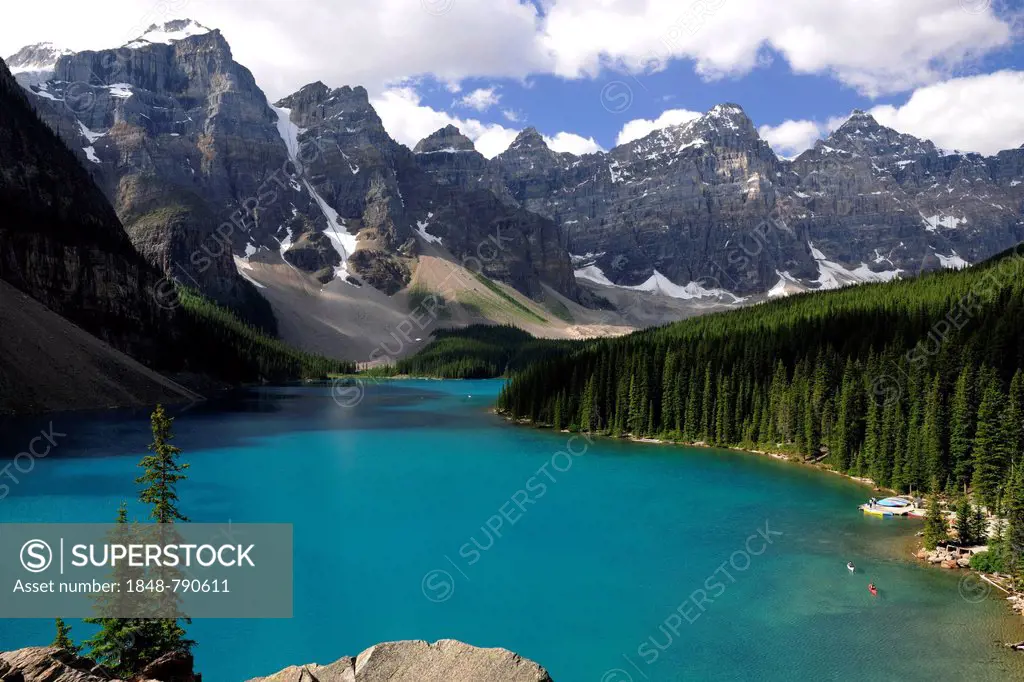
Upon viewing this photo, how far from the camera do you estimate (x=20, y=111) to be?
440 ft

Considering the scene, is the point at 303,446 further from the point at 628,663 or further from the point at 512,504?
the point at 628,663

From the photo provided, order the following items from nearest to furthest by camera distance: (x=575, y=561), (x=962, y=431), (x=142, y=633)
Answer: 1. (x=142, y=633)
2. (x=575, y=561)
3. (x=962, y=431)

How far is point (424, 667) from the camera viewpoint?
8000mm

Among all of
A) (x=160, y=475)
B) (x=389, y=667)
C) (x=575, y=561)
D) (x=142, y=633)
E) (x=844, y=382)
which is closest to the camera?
(x=389, y=667)

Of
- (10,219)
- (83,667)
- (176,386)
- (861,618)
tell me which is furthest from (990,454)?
(10,219)

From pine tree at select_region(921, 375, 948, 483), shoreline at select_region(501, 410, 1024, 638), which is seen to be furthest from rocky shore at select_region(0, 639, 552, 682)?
pine tree at select_region(921, 375, 948, 483)

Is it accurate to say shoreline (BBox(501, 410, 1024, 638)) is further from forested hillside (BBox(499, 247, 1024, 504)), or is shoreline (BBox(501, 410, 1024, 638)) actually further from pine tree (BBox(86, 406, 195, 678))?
pine tree (BBox(86, 406, 195, 678))

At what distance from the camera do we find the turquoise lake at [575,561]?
27.5 metres

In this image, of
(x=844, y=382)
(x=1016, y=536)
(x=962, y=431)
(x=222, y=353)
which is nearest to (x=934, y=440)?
(x=962, y=431)

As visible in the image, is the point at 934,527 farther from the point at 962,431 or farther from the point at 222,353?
the point at 222,353

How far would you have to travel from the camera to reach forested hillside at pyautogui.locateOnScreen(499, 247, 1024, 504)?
53938 millimetres

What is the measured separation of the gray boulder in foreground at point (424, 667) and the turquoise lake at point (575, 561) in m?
19.6

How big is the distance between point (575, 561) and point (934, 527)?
20.7m

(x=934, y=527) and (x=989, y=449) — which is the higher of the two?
(x=989, y=449)
